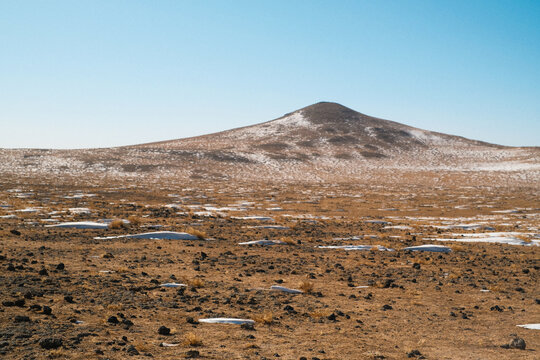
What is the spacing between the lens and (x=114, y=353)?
633 cm

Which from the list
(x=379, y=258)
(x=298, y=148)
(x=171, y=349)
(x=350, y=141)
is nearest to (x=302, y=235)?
(x=379, y=258)

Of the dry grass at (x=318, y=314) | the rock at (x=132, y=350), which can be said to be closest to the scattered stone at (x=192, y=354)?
the rock at (x=132, y=350)

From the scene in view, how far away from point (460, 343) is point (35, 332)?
321 inches

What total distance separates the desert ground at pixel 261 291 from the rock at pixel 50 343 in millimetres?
25

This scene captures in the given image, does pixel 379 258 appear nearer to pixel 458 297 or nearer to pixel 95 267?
pixel 458 297

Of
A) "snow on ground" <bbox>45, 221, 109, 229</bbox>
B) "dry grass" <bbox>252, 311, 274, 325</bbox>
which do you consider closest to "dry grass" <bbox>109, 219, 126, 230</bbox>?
"snow on ground" <bbox>45, 221, 109, 229</bbox>

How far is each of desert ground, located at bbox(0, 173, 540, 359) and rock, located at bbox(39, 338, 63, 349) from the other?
1.0 inches

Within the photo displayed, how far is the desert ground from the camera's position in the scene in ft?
23.4

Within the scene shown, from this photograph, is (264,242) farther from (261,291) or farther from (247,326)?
(247,326)

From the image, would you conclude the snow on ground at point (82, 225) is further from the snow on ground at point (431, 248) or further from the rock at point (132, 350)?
the snow on ground at point (431, 248)

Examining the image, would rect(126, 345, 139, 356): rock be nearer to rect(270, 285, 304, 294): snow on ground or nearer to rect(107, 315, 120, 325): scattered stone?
rect(107, 315, 120, 325): scattered stone

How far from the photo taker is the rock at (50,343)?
20.6 feet

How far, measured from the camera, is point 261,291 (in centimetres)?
1102

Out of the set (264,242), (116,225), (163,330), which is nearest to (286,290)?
(163,330)
